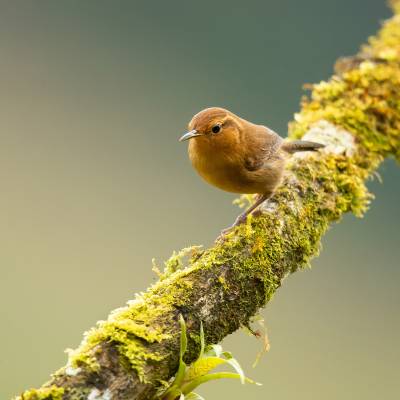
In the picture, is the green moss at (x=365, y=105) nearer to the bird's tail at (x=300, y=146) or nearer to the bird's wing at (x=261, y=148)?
the bird's tail at (x=300, y=146)

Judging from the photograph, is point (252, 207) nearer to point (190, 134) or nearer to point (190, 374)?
point (190, 134)

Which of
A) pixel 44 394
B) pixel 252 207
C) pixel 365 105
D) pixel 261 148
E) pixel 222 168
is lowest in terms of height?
pixel 44 394

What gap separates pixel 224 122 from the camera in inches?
138

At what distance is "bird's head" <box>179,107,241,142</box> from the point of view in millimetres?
3402

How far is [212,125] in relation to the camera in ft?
11.3

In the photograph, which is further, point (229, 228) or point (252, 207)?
point (252, 207)

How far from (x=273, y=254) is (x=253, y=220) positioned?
0.26 metres

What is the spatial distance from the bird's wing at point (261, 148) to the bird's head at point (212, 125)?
0.62 feet

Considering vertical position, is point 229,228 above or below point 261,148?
below

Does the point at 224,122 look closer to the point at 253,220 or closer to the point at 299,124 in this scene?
the point at 253,220

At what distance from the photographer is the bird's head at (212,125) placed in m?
3.40

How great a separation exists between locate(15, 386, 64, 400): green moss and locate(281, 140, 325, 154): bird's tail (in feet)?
8.00

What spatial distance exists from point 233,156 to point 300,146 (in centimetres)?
68

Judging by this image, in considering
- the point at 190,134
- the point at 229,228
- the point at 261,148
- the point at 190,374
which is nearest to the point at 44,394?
the point at 190,374
